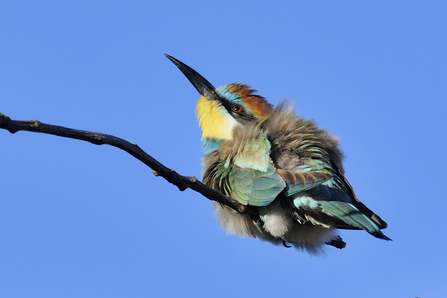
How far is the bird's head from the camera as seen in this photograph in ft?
12.7

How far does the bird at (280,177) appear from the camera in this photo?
9.90 ft

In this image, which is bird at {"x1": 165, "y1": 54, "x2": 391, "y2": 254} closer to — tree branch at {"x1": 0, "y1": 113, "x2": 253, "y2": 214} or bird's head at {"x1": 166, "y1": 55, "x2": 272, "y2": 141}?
bird's head at {"x1": 166, "y1": 55, "x2": 272, "y2": 141}

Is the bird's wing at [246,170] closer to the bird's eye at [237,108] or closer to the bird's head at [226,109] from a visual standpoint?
the bird's head at [226,109]

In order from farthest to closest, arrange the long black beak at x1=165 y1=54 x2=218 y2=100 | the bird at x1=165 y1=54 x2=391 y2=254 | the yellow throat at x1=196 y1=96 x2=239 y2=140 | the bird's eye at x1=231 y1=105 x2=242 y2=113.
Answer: the long black beak at x1=165 y1=54 x2=218 y2=100, the bird's eye at x1=231 y1=105 x2=242 y2=113, the yellow throat at x1=196 y1=96 x2=239 y2=140, the bird at x1=165 y1=54 x2=391 y2=254

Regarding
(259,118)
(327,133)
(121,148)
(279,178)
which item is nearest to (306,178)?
(279,178)

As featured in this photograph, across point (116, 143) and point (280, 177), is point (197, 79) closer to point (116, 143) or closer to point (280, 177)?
point (280, 177)

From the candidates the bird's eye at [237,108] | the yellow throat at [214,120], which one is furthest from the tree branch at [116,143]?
the bird's eye at [237,108]

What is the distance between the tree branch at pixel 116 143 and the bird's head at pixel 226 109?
1.24 meters

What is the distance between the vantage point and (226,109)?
13.2 ft

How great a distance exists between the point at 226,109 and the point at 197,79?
1.36 feet

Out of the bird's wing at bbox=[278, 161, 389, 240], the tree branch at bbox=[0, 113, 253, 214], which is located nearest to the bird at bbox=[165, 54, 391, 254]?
the bird's wing at bbox=[278, 161, 389, 240]

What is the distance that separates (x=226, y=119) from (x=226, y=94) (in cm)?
24

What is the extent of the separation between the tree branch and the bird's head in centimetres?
124

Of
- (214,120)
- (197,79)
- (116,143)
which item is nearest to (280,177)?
(214,120)
